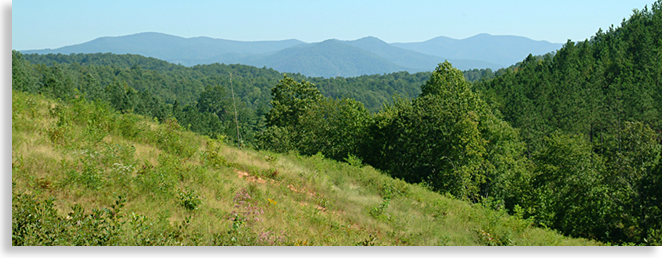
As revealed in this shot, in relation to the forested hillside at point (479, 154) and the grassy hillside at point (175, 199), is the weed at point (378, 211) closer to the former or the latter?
the grassy hillside at point (175, 199)

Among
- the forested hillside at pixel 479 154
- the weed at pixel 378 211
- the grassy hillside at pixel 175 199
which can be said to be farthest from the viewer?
the forested hillside at pixel 479 154

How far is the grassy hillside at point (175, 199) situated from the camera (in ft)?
20.8

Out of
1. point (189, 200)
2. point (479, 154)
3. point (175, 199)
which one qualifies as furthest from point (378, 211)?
point (479, 154)

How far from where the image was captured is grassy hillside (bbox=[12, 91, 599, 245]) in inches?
250

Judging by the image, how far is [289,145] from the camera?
36.5m

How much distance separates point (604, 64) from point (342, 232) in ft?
288

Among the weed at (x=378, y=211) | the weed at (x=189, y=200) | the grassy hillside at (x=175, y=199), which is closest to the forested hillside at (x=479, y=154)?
the grassy hillside at (x=175, y=199)

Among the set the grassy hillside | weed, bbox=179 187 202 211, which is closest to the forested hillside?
the grassy hillside

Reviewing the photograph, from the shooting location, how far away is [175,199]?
8.76 meters

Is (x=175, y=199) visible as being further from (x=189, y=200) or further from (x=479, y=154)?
(x=479, y=154)

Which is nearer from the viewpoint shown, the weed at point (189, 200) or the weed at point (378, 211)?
the weed at point (189, 200)

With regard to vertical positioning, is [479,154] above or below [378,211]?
below
